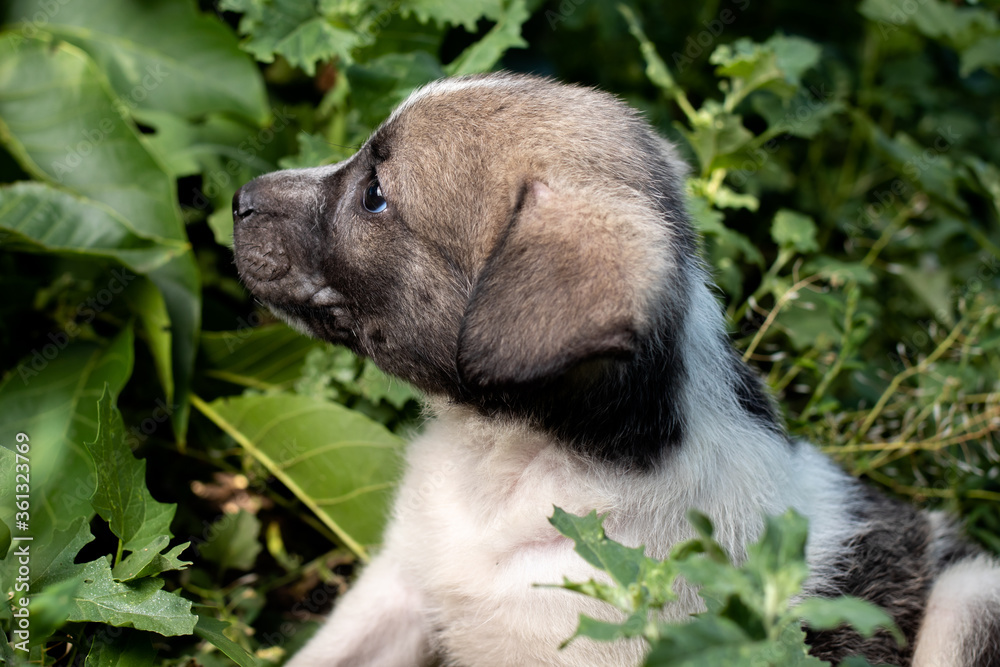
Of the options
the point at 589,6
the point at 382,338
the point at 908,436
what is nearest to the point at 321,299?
the point at 382,338

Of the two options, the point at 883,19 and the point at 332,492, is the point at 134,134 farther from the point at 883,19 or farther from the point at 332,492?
the point at 883,19

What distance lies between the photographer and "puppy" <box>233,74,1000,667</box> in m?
2.15

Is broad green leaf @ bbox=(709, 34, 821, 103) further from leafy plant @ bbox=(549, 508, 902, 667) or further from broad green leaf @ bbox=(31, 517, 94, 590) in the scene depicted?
broad green leaf @ bbox=(31, 517, 94, 590)

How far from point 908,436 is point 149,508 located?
9.81 ft

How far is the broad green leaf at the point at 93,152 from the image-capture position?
3385 mm

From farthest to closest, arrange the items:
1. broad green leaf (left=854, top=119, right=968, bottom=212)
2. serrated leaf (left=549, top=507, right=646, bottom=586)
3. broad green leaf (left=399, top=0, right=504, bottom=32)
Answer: broad green leaf (left=854, top=119, right=968, bottom=212) → broad green leaf (left=399, top=0, right=504, bottom=32) → serrated leaf (left=549, top=507, right=646, bottom=586)

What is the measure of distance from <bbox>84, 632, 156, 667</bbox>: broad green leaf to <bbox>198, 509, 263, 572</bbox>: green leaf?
1.13 metres

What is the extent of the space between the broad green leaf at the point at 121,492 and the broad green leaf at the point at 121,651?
22 cm

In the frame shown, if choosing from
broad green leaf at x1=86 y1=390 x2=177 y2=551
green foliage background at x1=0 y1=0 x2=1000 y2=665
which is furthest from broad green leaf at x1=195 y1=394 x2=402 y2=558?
broad green leaf at x1=86 y1=390 x2=177 y2=551

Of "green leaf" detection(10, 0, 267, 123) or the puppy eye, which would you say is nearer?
the puppy eye

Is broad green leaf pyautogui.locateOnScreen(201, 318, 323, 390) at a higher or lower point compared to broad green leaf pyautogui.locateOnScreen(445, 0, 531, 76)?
lower

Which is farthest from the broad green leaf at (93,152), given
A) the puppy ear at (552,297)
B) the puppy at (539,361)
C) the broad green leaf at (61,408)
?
the puppy ear at (552,297)

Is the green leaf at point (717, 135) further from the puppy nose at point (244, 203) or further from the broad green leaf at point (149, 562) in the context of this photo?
the broad green leaf at point (149, 562)

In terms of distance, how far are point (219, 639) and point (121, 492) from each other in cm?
45
